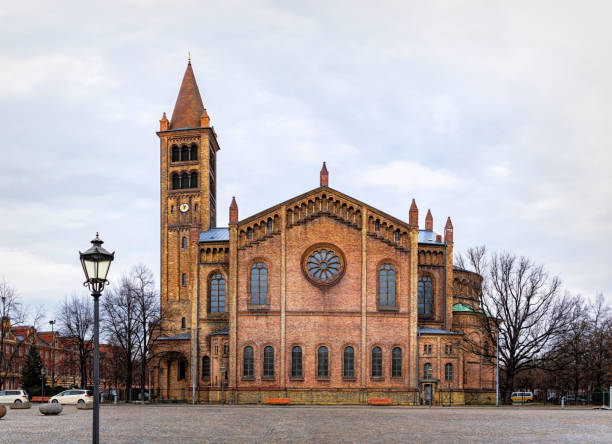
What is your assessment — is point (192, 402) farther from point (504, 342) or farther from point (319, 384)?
point (504, 342)

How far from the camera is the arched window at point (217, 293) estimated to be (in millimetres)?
65688

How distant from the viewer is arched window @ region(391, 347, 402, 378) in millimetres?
61062

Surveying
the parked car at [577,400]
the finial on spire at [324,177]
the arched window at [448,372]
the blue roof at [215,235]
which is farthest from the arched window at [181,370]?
the parked car at [577,400]

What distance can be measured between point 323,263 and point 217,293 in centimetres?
1111

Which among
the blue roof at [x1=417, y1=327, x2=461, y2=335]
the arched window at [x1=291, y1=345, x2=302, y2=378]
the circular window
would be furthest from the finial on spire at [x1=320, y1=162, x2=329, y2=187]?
the blue roof at [x1=417, y1=327, x2=461, y2=335]

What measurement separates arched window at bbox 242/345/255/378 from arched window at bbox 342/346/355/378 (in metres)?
8.20

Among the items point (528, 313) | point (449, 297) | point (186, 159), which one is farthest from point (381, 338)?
point (186, 159)

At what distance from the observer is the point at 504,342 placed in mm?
62344

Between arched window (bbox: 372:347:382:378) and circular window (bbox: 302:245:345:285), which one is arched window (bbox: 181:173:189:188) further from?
arched window (bbox: 372:347:382:378)

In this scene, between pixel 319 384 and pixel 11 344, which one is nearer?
pixel 319 384

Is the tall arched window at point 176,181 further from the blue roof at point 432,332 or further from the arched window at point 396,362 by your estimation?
the blue roof at point 432,332

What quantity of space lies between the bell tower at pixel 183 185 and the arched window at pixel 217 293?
6162mm

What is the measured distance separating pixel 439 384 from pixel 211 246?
24.6 metres

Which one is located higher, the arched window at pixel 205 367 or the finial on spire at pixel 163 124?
the finial on spire at pixel 163 124
